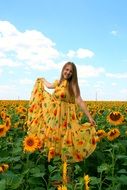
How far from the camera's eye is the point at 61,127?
276 inches

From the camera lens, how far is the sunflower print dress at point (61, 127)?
675 centimetres

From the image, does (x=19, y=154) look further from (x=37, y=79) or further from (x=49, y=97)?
(x=37, y=79)

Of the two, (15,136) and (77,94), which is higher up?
(77,94)

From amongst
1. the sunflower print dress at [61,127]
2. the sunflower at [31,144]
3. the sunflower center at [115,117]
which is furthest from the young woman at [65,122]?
the sunflower at [31,144]

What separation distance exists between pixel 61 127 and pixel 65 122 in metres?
0.11

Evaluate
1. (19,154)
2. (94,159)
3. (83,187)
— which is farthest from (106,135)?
(83,187)

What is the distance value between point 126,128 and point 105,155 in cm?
125

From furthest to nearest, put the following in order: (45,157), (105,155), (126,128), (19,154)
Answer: (126,128) → (105,155) → (45,157) → (19,154)

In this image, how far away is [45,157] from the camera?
22.4 feet

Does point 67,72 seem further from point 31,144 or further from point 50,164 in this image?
point 31,144

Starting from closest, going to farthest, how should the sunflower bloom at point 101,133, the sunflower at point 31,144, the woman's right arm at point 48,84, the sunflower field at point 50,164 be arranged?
1. the sunflower field at point 50,164
2. the sunflower at point 31,144
3. the sunflower bloom at point 101,133
4. the woman's right arm at point 48,84

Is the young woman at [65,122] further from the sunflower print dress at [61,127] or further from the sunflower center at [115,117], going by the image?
the sunflower center at [115,117]

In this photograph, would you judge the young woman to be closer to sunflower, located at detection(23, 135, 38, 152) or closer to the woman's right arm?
the woman's right arm

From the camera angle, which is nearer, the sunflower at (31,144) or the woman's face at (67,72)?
the sunflower at (31,144)
